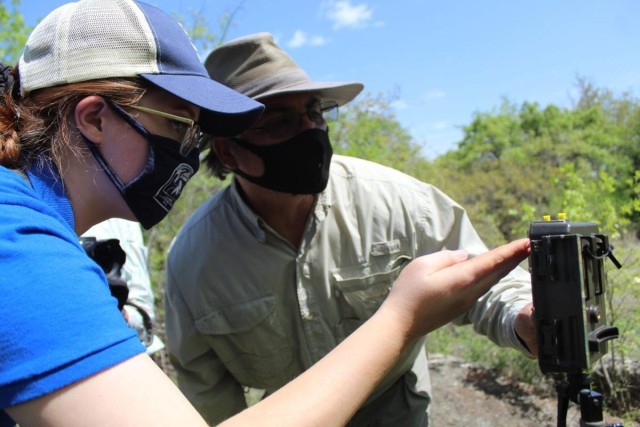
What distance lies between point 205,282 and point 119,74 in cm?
145

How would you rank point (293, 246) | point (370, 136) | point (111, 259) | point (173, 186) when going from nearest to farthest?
point (173, 186)
point (111, 259)
point (293, 246)
point (370, 136)

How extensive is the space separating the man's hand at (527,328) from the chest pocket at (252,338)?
1.16 m

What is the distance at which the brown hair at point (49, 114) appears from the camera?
1580 millimetres

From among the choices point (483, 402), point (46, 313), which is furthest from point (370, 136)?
point (46, 313)

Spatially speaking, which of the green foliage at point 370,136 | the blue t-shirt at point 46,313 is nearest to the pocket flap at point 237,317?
the blue t-shirt at point 46,313

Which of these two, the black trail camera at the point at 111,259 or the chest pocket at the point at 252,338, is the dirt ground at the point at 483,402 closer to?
the chest pocket at the point at 252,338

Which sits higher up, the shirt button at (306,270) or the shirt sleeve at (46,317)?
the shirt sleeve at (46,317)

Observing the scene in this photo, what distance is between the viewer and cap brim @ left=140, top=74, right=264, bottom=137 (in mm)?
1669

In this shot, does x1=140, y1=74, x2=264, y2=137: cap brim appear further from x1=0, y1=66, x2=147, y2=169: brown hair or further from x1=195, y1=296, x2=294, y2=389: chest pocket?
x1=195, y1=296, x2=294, y2=389: chest pocket

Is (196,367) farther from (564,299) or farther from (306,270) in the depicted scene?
(564,299)

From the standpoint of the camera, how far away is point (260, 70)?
114 inches

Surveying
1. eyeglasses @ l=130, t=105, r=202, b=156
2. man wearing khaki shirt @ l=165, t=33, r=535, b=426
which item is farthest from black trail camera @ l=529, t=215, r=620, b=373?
eyeglasses @ l=130, t=105, r=202, b=156

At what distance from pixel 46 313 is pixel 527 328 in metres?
1.66

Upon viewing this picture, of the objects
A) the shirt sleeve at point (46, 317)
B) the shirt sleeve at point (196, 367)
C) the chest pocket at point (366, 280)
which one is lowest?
the shirt sleeve at point (196, 367)
